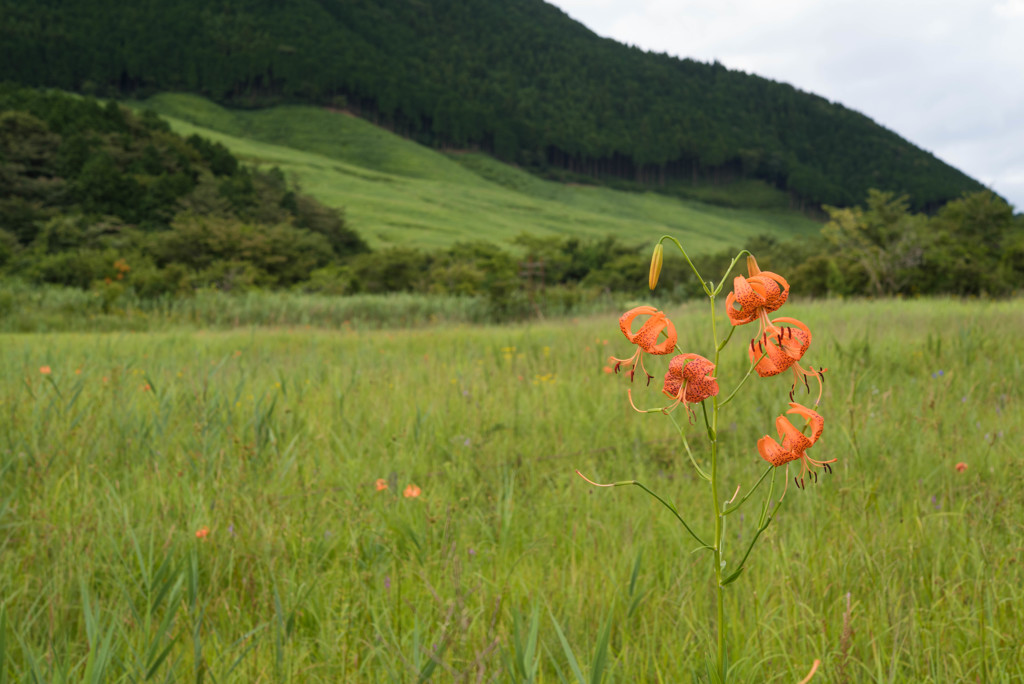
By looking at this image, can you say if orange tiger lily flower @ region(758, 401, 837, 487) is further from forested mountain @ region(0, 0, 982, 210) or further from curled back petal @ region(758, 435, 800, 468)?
forested mountain @ region(0, 0, 982, 210)

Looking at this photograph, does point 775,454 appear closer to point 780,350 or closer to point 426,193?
point 780,350

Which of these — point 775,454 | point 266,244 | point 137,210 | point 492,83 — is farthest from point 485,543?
point 492,83

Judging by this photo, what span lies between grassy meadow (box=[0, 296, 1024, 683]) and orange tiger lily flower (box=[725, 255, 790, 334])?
0.50 m

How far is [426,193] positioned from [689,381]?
53.5 metres

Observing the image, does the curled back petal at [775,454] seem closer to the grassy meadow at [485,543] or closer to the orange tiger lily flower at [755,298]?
the orange tiger lily flower at [755,298]

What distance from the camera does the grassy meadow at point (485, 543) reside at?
1213 mm

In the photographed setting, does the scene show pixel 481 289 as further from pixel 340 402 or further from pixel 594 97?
pixel 594 97

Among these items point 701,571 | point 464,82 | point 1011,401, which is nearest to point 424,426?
point 701,571

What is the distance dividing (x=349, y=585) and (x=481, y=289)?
13.1 m

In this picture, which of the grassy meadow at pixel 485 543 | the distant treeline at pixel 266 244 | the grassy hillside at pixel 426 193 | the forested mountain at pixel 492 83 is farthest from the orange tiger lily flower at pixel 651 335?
the forested mountain at pixel 492 83

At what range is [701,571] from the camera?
64.1 inches

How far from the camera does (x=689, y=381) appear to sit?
0.67m

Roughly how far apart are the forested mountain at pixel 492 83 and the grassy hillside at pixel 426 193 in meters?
6.63

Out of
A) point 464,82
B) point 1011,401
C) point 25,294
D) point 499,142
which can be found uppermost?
point 464,82
